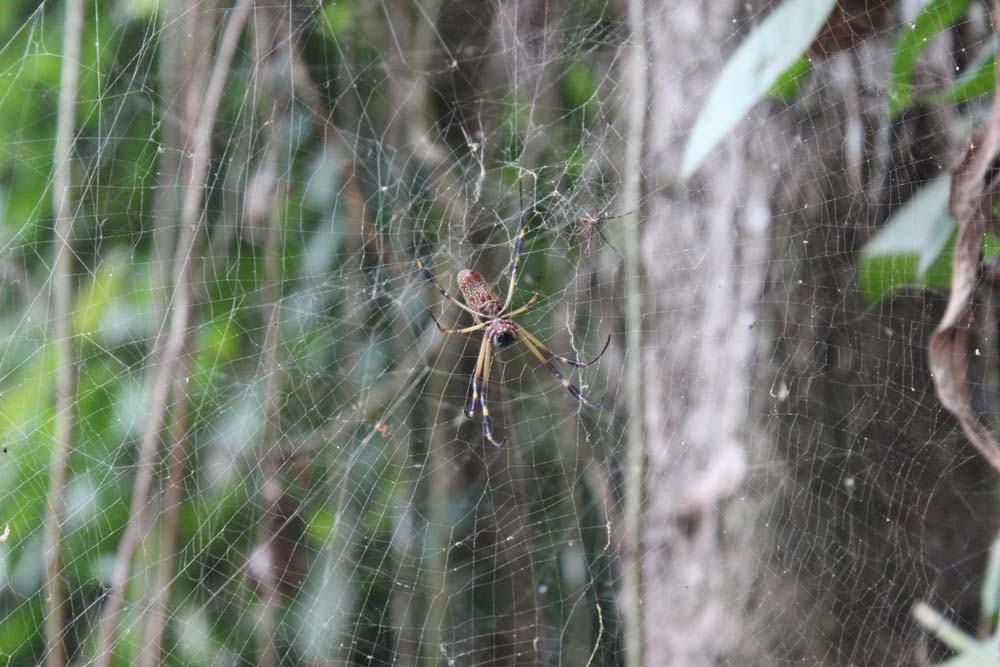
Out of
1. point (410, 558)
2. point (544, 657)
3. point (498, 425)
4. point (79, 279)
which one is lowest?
point (544, 657)

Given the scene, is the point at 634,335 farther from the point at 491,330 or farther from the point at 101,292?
the point at 101,292

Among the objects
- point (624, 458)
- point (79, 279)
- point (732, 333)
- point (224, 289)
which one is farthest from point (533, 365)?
point (79, 279)

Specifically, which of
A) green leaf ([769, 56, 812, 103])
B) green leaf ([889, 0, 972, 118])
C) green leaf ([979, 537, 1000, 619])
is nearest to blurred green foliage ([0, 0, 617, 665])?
green leaf ([769, 56, 812, 103])

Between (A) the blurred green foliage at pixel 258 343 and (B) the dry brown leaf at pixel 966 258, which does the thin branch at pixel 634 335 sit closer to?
(A) the blurred green foliage at pixel 258 343

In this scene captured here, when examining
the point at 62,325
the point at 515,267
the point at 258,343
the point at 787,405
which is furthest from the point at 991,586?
the point at 62,325

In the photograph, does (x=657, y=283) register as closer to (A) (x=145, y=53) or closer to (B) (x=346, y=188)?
(B) (x=346, y=188)

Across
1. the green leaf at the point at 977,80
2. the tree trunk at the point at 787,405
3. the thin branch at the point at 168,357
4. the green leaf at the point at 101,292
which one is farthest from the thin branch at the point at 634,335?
the green leaf at the point at 101,292
